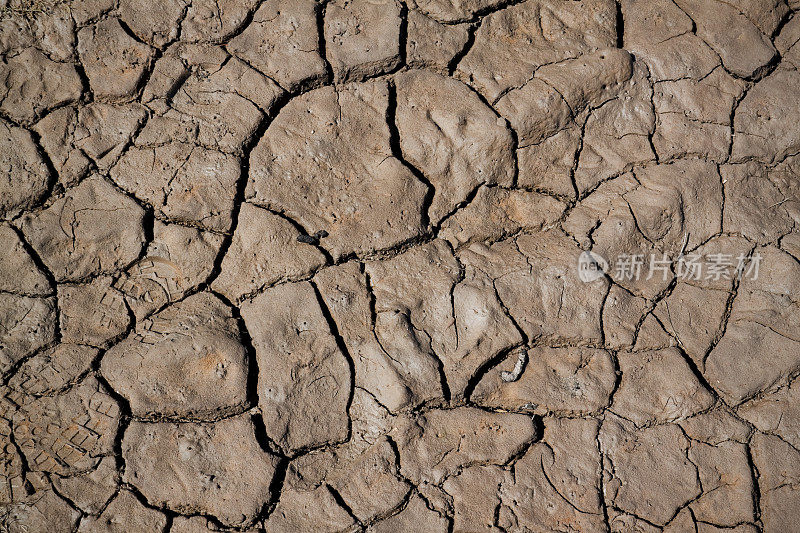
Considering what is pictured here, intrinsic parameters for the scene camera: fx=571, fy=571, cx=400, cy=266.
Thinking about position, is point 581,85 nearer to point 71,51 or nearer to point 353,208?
point 353,208

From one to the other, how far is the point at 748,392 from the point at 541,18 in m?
1.82

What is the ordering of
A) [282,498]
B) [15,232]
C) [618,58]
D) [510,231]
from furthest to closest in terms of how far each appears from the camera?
[618,58] < [510,231] < [15,232] < [282,498]

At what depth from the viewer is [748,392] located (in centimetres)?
224

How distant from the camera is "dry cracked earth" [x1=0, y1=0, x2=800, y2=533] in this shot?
2049 millimetres

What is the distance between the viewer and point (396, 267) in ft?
7.42

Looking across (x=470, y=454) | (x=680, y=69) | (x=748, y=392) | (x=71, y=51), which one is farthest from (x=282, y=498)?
(x=680, y=69)

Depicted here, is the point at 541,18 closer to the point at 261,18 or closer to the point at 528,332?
the point at 261,18

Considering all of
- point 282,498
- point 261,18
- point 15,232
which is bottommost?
point 282,498

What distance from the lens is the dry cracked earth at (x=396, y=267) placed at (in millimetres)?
2049

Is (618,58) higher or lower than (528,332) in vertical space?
higher

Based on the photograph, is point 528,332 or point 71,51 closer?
point 528,332

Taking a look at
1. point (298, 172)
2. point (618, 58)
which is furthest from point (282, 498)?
point (618, 58)

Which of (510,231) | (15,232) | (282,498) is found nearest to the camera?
(282,498)

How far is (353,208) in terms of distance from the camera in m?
2.31
